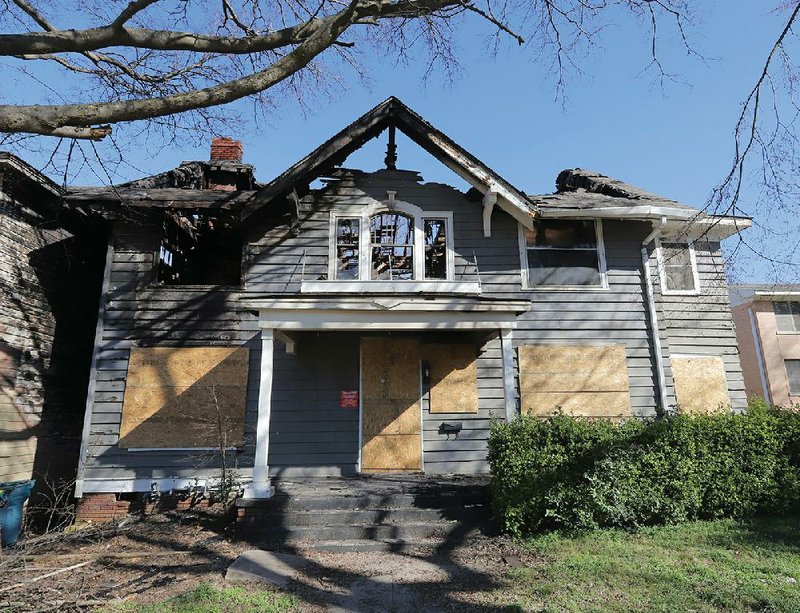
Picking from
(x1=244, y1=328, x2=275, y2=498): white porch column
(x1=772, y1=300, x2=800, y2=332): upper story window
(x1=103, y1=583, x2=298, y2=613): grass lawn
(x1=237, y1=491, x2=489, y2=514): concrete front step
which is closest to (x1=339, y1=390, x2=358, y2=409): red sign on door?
(x1=244, y1=328, x2=275, y2=498): white porch column

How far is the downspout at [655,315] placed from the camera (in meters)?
9.47

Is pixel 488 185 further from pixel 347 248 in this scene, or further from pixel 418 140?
pixel 347 248

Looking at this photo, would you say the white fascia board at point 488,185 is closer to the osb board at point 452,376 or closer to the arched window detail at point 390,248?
the arched window detail at point 390,248

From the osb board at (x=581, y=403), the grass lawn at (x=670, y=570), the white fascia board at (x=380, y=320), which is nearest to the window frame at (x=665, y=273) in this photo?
the osb board at (x=581, y=403)

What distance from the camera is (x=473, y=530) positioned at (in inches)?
256

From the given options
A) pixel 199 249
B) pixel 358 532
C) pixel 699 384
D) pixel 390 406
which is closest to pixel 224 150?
pixel 199 249

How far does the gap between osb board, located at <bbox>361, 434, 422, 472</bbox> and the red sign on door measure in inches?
28.3

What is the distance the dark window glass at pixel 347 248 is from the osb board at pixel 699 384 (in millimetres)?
6693

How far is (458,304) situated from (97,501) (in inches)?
277

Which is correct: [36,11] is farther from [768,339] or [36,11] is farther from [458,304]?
[768,339]

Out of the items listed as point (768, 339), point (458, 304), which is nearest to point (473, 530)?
point (458, 304)

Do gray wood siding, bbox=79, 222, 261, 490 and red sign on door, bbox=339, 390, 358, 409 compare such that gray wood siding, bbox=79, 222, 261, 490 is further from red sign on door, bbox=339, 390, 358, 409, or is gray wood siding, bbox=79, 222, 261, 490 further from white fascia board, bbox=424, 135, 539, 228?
white fascia board, bbox=424, 135, 539, 228

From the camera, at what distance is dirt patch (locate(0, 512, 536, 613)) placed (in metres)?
4.55

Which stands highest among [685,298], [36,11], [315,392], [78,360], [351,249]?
[36,11]
